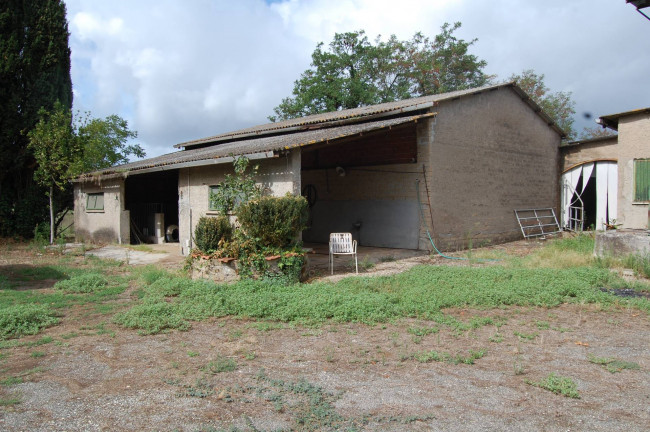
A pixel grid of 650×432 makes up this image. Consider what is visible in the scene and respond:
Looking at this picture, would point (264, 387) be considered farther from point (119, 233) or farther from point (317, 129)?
point (119, 233)

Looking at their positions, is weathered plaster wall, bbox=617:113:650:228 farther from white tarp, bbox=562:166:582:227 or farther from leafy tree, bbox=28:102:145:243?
leafy tree, bbox=28:102:145:243

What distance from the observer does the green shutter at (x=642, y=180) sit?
36.4ft

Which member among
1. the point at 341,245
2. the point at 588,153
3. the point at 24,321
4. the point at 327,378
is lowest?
the point at 327,378

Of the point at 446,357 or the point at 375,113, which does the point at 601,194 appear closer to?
the point at 375,113

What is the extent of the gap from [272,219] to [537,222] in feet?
37.9

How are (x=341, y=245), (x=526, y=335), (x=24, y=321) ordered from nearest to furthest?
(x=526, y=335) → (x=24, y=321) → (x=341, y=245)

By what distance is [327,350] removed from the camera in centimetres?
479

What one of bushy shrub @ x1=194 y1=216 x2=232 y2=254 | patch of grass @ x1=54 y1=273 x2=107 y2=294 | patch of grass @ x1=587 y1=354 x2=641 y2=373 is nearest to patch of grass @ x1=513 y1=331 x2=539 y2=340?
patch of grass @ x1=587 y1=354 x2=641 y2=373

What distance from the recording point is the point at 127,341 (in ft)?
16.8

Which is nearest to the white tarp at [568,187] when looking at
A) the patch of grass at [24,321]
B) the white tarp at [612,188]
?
the white tarp at [612,188]

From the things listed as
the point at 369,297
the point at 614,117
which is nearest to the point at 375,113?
the point at 614,117

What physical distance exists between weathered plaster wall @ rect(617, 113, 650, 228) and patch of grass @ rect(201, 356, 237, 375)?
1101 centimetres

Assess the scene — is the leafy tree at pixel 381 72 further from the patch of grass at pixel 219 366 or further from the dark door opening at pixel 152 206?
the patch of grass at pixel 219 366

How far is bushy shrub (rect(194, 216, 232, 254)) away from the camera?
8375 mm
